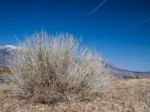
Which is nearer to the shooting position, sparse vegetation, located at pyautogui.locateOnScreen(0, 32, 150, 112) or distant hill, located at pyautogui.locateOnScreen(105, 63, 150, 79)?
sparse vegetation, located at pyautogui.locateOnScreen(0, 32, 150, 112)

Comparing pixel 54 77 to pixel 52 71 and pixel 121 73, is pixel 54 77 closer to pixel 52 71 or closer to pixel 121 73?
pixel 52 71

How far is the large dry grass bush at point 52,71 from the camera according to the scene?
376 inches

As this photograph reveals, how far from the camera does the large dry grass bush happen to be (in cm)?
954

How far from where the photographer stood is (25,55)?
9859 millimetres

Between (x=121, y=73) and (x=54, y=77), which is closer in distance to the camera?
(x=54, y=77)

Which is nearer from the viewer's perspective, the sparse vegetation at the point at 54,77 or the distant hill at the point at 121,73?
the sparse vegetation at the point at 54,77

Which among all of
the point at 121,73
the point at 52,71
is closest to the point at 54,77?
the point at 52,71

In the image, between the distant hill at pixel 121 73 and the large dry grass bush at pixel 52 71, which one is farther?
the distant hill at pixel 121 73

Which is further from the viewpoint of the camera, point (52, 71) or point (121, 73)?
point (121, 73)

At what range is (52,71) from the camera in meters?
9.63

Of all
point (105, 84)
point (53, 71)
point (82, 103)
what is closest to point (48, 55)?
point (53, 71)

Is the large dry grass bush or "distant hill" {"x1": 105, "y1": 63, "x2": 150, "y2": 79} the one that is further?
"distant hill" {"x1": 105, "y1": 63, "x2": 150, "y2": 79}

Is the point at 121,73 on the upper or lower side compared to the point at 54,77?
upper

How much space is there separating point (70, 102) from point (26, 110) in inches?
66.9
